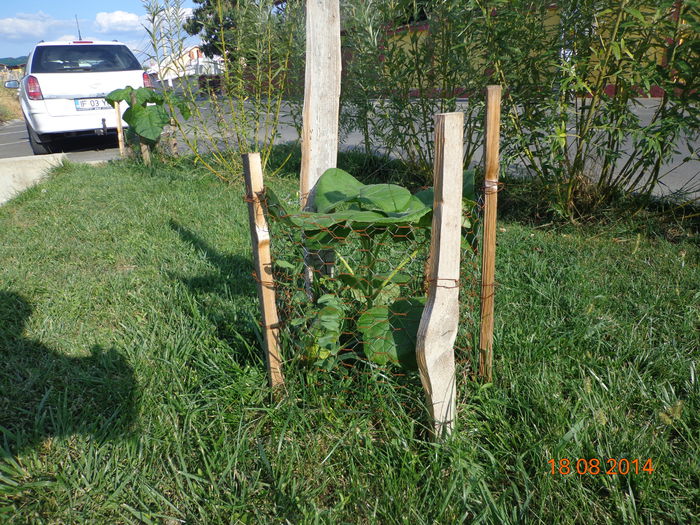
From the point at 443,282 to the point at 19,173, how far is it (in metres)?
6.29

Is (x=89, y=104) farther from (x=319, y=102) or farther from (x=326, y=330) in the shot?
(x=326, y=330)

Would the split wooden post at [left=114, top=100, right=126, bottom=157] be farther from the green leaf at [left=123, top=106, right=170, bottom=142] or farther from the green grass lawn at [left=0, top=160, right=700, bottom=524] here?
the green grass lawn at [left=0, top=160, right=700, bottom=524]

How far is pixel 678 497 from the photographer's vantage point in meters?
1.55

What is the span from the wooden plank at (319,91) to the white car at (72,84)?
6.81 m

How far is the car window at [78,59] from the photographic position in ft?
26.1

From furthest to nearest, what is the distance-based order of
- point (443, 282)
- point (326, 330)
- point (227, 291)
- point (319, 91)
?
point (227, 291) < point (319, 91) < point (326, 330) < point (443, 282)

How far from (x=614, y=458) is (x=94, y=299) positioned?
272 cm

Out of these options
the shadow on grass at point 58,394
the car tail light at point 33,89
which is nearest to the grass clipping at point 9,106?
the car tail light at point 33,89

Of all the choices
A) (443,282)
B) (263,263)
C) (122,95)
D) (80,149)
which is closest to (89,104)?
(80,149)

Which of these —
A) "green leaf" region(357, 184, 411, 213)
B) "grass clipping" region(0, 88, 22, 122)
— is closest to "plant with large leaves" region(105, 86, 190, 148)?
"green leaf" region(357, 184, 411, 213)

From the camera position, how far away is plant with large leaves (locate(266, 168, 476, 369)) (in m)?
1.72

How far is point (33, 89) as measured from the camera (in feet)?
25.5

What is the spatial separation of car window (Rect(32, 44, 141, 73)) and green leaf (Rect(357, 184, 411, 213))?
7.90 m

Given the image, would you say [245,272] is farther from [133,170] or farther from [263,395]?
[133,170]
